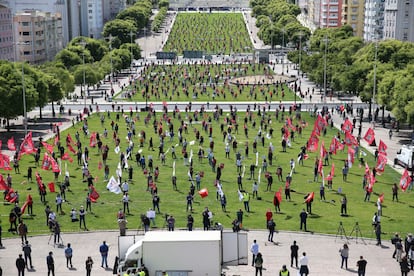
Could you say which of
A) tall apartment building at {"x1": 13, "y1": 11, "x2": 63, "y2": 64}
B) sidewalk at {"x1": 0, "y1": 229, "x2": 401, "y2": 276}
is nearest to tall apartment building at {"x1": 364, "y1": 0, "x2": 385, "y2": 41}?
tall apartment building at {"x1": 13, "y1": 11, "x2": 63, "y2": 64}

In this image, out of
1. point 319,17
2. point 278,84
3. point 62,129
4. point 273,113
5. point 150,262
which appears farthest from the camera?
point 319,17

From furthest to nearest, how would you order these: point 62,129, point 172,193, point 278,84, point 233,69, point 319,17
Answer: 1. point 319,17
2. point 233,69
3. point 278,84
4. point 62,129
5. point 172,193

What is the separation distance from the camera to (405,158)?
48.1 metres

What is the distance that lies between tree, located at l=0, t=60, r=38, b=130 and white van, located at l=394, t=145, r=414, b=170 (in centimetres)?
3214

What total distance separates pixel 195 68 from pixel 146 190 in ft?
280

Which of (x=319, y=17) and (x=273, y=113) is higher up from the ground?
(x=319, y=17)

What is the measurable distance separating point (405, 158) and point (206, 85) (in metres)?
57.1

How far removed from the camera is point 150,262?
25.2 m

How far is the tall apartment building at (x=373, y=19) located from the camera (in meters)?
132

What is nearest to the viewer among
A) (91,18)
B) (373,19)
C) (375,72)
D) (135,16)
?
(375,72)

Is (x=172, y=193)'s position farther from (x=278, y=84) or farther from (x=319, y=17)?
(x=319, y=17)

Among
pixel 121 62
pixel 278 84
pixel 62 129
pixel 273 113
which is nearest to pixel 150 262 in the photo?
pixel 62 129

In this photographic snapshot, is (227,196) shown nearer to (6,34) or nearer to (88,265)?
(88,265)

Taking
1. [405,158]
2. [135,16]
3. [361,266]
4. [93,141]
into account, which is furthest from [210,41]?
[361,266]
